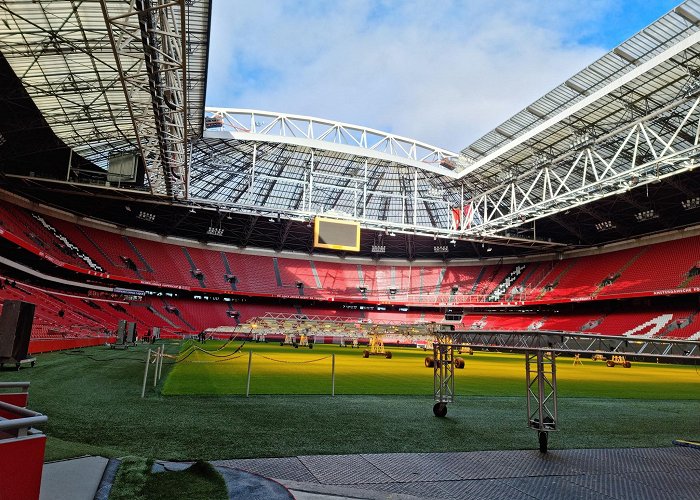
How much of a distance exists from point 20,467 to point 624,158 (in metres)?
38.2

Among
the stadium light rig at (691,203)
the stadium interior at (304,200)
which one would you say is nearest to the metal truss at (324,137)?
the stadium interior at (304,200)

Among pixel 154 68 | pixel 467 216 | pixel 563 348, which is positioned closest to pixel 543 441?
pixel 563 348

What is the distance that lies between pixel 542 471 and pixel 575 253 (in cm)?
5823

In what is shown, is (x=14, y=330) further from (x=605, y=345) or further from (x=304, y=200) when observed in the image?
(x=304, y=200)

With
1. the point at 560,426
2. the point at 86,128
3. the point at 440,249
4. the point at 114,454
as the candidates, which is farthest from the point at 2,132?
the point at 440,249

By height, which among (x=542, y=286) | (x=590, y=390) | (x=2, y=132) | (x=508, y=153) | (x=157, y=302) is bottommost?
(x=590, y=390)

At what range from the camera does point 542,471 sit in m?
5.45

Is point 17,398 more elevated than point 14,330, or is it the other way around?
point 14,330

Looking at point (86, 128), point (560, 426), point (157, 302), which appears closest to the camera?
point (560, 426)

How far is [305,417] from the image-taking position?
8.38 metres

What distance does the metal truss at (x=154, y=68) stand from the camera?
15.8m

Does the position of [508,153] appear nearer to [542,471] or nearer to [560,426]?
[560,426]

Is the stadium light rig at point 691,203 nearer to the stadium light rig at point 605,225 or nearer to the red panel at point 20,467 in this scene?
the stadium light rig at point 605,225

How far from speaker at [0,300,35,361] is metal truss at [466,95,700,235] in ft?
85.3
